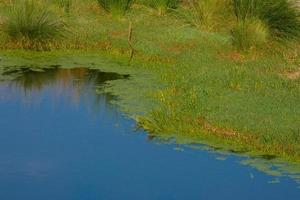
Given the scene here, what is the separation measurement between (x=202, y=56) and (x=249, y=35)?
1022 mm

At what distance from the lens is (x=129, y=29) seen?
1555 cm

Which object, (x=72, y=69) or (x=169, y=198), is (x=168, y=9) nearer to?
(x=72, y=69)

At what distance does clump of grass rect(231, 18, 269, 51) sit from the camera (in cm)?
1455

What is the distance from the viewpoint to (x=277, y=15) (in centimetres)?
1540

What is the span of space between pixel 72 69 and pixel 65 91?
4.67ft

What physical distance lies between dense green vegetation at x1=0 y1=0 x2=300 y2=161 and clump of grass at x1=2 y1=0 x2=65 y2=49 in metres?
0.03

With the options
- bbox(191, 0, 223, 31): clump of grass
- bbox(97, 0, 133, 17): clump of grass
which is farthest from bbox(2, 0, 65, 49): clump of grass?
bbox(191, 0, 223, 31): clump of grass

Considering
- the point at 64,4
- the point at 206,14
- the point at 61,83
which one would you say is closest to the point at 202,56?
the point at 206,14

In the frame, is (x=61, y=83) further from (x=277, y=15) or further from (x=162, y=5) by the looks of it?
(x=162, y=5)

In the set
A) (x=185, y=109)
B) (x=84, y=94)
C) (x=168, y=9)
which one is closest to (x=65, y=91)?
(x=84, y=94)

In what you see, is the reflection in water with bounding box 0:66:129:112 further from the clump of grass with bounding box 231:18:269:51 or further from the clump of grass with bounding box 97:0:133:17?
the clump of grass with bounding box 97:0:133:17

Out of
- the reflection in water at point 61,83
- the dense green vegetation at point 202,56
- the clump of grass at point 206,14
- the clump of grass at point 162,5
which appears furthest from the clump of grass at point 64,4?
the reflection in water at point 61,83

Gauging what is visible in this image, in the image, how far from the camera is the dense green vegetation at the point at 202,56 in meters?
10.4

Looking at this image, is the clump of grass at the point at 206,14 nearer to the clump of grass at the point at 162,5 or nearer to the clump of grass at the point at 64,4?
the clump of grass at the point at 162,5
